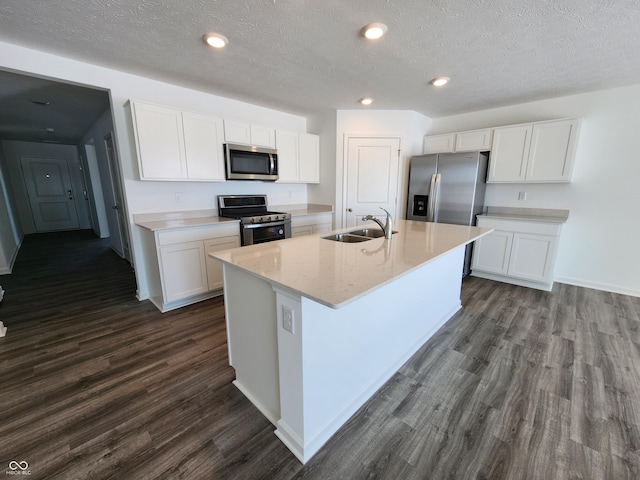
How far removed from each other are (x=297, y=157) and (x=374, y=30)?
93.5 inches

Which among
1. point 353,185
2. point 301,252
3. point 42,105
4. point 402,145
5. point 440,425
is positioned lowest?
point 440,425

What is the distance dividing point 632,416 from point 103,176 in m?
7.48

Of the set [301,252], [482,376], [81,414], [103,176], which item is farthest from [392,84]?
[103,176]

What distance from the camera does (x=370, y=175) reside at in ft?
13.9

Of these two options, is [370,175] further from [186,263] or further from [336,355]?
[336,355]

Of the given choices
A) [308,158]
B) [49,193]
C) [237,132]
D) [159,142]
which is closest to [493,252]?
[308,158]

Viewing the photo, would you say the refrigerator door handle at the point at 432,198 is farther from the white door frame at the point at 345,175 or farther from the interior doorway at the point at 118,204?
the interior doorway at the point at 118,204

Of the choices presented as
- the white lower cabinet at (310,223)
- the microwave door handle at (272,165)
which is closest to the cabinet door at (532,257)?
the white lower cabinet at (310,223)

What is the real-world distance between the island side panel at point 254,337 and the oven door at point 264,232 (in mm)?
1522

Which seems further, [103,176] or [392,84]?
[103,176]

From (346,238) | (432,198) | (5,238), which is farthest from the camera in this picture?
(5,238)

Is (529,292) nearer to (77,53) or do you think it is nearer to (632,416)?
(632,416)

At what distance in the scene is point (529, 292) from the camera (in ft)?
11.1

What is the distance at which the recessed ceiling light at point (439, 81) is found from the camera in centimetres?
280
